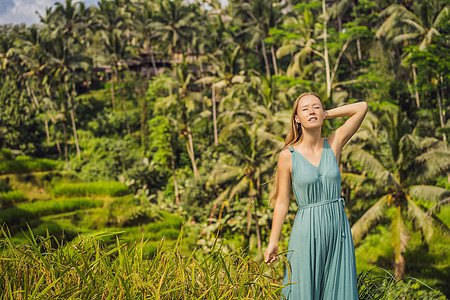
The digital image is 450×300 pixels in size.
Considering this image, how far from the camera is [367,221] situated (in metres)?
11.5

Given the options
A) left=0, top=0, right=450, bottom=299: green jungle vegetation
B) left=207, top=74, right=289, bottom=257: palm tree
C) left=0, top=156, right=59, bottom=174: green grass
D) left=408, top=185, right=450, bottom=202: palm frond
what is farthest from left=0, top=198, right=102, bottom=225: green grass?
left=408, top=185, right=450, bottom=202: palm frond

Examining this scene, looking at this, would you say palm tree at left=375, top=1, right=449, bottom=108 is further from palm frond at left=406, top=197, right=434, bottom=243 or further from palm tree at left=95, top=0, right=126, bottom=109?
palm tree at left=95, top=0, right=126, bottom=109

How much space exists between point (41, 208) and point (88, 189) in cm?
329

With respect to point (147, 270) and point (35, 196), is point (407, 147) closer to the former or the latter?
point (147, 270)

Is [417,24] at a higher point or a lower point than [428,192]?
higher

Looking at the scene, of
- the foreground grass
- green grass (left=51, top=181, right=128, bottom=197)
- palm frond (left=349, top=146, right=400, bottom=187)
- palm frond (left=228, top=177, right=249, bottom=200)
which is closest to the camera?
the foreground grass

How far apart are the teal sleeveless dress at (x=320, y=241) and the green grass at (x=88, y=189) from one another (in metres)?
15.9

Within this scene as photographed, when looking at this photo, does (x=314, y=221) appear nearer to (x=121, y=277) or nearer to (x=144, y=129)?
(x=121, y=277)

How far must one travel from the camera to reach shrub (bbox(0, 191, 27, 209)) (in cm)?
1349

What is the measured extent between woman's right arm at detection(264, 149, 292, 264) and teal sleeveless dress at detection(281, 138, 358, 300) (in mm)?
56

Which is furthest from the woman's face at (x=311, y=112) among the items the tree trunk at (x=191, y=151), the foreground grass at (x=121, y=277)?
the tree trunk at (x=191, y=151)

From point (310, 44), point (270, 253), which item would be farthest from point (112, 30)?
point (270, 253)

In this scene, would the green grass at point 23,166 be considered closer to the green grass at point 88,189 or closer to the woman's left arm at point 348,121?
the green grass at point 88,189

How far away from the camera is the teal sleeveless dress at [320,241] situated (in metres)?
2.25
